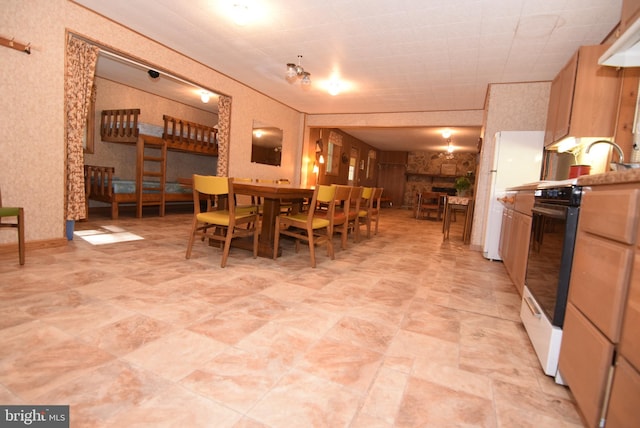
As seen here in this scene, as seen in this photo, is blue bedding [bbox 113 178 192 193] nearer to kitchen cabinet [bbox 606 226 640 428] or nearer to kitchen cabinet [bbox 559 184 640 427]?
kitchen cabinet [bbox 559 184 640 427]

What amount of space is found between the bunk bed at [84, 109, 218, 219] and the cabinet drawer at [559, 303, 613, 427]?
584 centimetres

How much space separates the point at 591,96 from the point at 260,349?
125 inches

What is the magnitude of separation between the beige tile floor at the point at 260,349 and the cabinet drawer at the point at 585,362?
16cm

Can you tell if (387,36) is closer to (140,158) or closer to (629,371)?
(629,371)

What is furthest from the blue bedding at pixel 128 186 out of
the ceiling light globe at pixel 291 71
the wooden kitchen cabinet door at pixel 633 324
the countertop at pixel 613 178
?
the wooden kitchen cabinet door at pixel 633 324

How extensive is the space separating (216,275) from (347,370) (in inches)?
61.0

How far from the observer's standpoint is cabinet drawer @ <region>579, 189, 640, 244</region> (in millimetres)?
911

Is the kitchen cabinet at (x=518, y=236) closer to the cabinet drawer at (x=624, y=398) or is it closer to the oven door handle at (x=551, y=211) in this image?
the oven door handle at (x=551, y=211)

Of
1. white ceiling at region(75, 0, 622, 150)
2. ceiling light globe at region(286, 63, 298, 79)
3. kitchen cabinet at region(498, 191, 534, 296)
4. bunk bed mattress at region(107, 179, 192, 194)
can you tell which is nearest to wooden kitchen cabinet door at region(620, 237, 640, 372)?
kitchen cabinet at region(498, 191, 534, 296)

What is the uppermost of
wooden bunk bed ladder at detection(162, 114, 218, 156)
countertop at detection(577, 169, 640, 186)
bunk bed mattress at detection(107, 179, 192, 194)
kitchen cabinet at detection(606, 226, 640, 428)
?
wooden bunk bed ladder at detection(162, 114, 218, 156)

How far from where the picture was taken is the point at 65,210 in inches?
128

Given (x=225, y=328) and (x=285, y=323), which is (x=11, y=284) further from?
(x=285, y=323)

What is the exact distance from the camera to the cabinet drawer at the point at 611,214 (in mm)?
911

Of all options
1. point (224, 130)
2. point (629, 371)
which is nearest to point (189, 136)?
point (224, 130)
